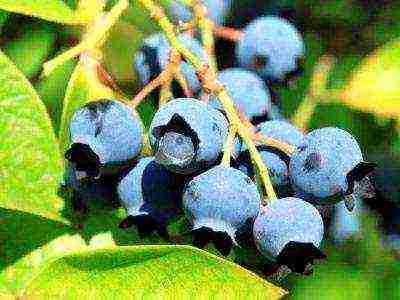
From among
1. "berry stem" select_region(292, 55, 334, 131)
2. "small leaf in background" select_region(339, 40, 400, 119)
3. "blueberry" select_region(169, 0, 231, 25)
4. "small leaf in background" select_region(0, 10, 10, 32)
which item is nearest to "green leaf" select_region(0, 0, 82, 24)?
"small leaf in background" select_region(0, 10, 10, 32)

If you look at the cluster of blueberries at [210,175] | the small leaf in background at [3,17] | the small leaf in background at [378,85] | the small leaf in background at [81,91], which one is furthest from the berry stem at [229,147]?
the small leaf in background at [378,85]

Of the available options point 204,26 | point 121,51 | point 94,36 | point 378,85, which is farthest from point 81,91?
point 378,85

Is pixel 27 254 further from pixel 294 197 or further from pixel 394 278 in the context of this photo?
pixel 394 278

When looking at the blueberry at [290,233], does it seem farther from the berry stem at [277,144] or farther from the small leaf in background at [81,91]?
the small leaf in background at [81,91]

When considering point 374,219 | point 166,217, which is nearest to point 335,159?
point 166,217

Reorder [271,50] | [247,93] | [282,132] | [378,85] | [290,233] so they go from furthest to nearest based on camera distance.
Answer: [378,85] → [271,50] → [247,93] → [282,132] → [290,233]

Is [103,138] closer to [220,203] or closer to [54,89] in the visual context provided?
[220,203]
